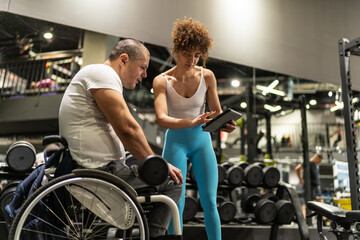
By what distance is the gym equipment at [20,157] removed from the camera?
2.60m

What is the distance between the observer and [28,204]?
124 centimetres

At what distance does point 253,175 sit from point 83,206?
2503 millimetres

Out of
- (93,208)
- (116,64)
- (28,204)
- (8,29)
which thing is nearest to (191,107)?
(116,64)

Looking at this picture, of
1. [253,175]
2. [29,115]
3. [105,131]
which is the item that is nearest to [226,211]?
[253,175]

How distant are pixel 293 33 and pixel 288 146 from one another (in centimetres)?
526

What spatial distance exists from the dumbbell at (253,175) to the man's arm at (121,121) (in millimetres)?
2316

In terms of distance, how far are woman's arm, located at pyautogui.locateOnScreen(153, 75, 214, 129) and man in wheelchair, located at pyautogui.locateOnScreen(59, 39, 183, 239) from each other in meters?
0.46

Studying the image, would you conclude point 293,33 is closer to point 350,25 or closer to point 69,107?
point 350,25

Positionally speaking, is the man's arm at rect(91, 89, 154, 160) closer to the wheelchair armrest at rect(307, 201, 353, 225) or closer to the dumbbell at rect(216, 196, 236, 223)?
the wheelchair armrest at rect(307, 201, 353, 225)

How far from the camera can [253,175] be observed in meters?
3.58

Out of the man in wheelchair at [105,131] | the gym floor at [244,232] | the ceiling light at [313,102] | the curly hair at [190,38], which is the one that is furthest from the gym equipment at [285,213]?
the ceiling light at [313,102]

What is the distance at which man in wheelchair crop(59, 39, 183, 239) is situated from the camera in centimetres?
144

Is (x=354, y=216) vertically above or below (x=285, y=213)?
above

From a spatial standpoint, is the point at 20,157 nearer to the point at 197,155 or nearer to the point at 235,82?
the point at 197,155
